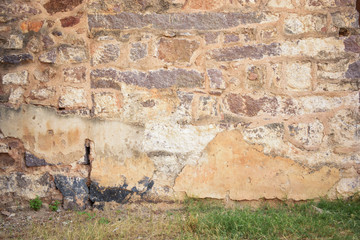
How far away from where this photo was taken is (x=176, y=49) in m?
2.98

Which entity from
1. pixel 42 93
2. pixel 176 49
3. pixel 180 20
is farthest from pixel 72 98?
pixel 180 20

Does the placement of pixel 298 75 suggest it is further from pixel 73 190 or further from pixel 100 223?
pixel 73 190

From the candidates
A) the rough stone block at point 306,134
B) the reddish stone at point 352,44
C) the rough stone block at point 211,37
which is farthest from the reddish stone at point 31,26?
the reddish stone at point 352,44

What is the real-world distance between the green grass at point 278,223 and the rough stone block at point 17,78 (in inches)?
70.9

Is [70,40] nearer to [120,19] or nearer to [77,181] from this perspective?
Answer: [120,19]

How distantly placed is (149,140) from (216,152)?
58 cm

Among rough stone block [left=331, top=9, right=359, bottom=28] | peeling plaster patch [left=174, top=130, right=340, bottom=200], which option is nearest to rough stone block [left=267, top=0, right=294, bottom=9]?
rough stone block [left=331, top=9, right=359, bottom=28]

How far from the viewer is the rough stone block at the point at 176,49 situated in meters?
2.97

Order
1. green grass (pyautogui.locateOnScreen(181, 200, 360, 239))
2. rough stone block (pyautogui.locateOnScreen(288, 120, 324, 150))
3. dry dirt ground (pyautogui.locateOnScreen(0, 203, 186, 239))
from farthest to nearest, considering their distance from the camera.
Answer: rough stone block (pyautogui.locateOnScreen(288, 120, 324, 150)), dry dirt ground (pyautogui.locateOnScreen(0, 203, 186, 239)), green grass (pyautogui.locateOnScreen(181, 200, 360, 239))

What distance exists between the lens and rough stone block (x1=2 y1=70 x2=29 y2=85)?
2.98m

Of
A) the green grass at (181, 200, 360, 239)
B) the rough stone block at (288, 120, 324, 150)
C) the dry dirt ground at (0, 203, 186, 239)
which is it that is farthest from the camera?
the rough stone block at (288, 120, 324, 150)

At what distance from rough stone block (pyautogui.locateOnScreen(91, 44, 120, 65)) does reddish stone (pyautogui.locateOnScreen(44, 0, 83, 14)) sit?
0.44 m

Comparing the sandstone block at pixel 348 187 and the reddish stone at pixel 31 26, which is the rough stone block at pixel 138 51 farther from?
the sandstone block at pixel 348 187

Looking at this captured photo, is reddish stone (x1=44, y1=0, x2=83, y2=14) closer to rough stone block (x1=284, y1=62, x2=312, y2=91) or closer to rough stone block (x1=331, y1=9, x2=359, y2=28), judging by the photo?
rough stone block (x1=284, y1=62, x2=312, y2=91)
